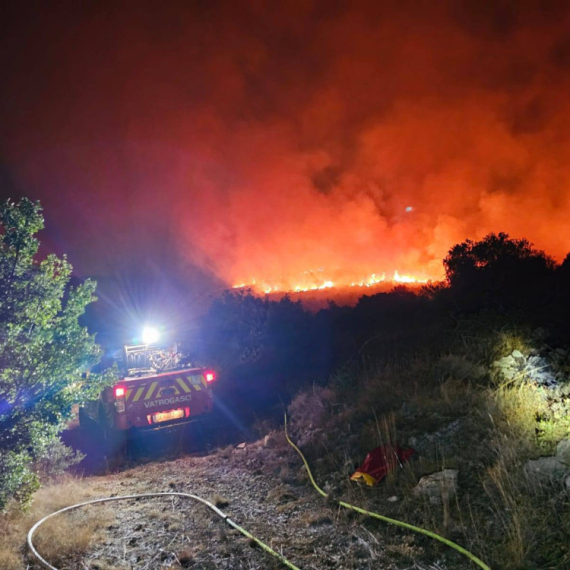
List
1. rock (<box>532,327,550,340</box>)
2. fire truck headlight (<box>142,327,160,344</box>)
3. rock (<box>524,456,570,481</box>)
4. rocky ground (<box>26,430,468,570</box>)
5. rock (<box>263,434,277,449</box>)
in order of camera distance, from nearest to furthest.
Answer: rocky ground (<box>26,430,468,570</box>)
rock (<box>524,456,570,481</box>)
rock (<box>532,327,550,340</box>)
rock (<box>263,434,277,449</box>)
fire truck headlight (<box>142,327,160,344</box>)

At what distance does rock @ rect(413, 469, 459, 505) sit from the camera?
4.26m

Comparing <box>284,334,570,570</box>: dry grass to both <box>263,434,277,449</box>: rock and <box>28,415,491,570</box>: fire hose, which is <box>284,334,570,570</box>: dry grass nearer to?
<box>28,415,491,570</box>: fire hose

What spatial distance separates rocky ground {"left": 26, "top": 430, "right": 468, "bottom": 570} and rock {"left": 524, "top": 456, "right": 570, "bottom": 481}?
130 centimetres

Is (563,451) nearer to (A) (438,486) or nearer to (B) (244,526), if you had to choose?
(A) (438,486)

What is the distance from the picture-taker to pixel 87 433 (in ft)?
35.2

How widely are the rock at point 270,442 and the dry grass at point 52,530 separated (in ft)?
9.65

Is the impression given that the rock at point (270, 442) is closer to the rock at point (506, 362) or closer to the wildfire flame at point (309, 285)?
the rock at point (506, 362)

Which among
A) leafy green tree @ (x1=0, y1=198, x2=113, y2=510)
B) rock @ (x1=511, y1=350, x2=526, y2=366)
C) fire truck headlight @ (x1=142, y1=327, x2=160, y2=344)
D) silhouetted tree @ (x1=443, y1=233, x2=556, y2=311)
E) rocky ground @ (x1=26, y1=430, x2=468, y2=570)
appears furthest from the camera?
fire truck headlight @ (x1=142, y1=327, x2=160, y2=344)

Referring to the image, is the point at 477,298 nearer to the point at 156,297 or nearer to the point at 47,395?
the point at 47,395

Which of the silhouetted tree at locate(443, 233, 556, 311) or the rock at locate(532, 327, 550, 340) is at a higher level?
the silhouetted tree at locate(443, 233, 556, 311)

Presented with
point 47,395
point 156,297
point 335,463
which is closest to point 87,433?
point 47,395

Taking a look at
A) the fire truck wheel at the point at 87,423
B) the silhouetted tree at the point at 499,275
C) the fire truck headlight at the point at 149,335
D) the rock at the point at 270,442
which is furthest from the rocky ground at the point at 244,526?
the silhouetted tree at the point at 499,275

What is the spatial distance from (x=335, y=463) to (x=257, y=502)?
122 cm

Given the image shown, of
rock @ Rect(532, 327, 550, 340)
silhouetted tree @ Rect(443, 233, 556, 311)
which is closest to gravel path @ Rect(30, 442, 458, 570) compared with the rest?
rock @ Rect(532, 327, 550, 340)
